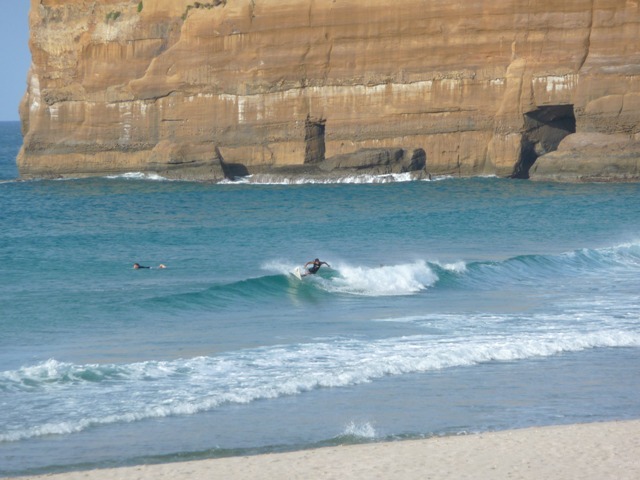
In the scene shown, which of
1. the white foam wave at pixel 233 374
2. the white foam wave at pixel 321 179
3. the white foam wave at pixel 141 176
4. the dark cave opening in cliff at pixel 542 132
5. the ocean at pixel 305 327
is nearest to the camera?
the ocean at pixel 305 327

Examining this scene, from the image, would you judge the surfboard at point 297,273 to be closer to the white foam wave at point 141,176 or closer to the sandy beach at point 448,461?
the sandy beach at point 448,461

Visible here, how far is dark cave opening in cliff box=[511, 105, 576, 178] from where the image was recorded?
3947cm

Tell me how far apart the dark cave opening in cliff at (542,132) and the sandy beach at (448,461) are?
30.2 meters

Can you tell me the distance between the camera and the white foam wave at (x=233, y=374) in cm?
1113

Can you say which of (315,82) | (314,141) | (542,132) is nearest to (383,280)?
(542,132)

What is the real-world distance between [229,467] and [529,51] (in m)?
32.4

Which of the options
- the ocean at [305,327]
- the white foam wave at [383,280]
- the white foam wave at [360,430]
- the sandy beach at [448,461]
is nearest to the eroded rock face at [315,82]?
the ocean at [305,327]

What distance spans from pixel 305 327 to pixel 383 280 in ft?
14.7

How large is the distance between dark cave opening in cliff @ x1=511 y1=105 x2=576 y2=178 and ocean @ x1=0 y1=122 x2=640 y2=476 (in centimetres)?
741

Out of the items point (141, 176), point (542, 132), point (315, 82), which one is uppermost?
point (315, 82)

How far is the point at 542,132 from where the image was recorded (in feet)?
132

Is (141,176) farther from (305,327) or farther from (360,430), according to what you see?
(360,430)

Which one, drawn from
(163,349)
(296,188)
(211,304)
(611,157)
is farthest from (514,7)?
(163,349)

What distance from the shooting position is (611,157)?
36.6 m
